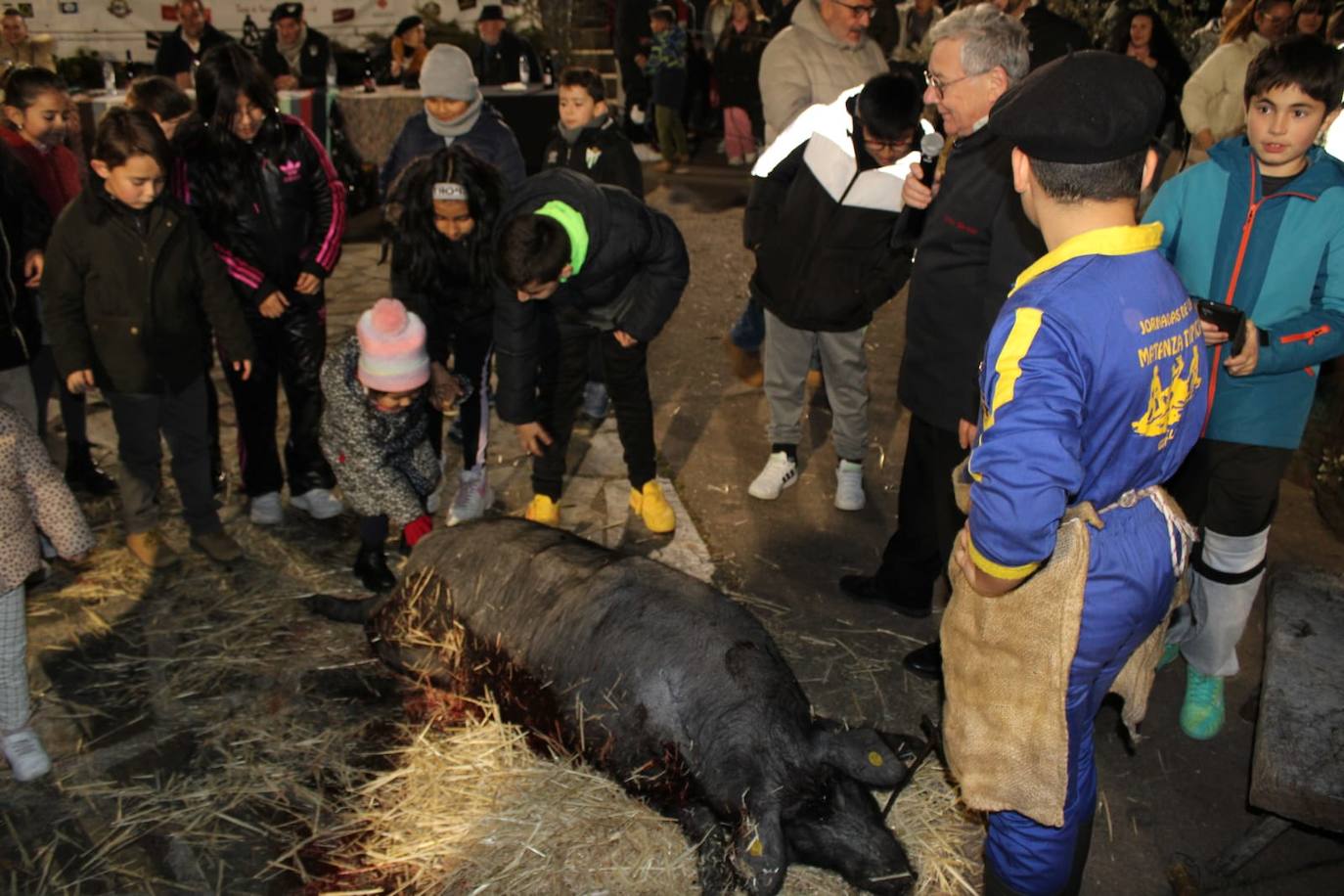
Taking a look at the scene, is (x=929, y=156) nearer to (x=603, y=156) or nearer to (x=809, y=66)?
(x=809, y=66)

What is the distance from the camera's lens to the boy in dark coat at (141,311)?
4523 millimetres

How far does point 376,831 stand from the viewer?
3701mm

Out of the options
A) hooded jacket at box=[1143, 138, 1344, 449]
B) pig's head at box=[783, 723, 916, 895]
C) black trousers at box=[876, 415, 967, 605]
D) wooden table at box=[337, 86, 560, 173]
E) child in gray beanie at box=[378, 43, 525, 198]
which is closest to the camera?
pig's head at box=[783, 723, 916, 895]

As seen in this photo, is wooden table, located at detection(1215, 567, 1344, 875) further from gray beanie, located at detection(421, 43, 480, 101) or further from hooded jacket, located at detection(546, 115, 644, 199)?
gray beanie, located at detection(421, 43, 480, 101)

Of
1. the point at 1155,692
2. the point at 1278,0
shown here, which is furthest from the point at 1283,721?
the point at 1278,0

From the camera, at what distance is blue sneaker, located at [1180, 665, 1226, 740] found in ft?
13.8

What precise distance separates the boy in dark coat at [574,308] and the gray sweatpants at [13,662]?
2.06 metres

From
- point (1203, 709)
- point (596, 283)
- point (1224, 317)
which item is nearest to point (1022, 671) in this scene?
point (1224, 317)

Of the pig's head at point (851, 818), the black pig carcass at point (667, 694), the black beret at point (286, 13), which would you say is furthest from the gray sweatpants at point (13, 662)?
the black beret at point (286, 13)

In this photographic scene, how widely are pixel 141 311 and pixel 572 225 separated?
6.49ft

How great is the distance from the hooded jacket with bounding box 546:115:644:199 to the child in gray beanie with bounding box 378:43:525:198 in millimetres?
402

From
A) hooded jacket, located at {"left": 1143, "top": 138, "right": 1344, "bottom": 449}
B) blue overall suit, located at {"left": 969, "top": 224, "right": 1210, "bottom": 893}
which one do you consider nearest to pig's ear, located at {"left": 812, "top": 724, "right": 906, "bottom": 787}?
blue overall suit, located at {"left": 969, "top": 224, "right": 1210, "bottom": 893}

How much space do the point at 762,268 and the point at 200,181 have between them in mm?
2786

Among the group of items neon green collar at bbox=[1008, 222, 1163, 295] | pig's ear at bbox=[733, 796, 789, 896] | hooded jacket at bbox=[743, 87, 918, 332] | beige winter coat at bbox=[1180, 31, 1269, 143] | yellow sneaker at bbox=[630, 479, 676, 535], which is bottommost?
pig's ear at bbox=[733, 796, 789, 896]
